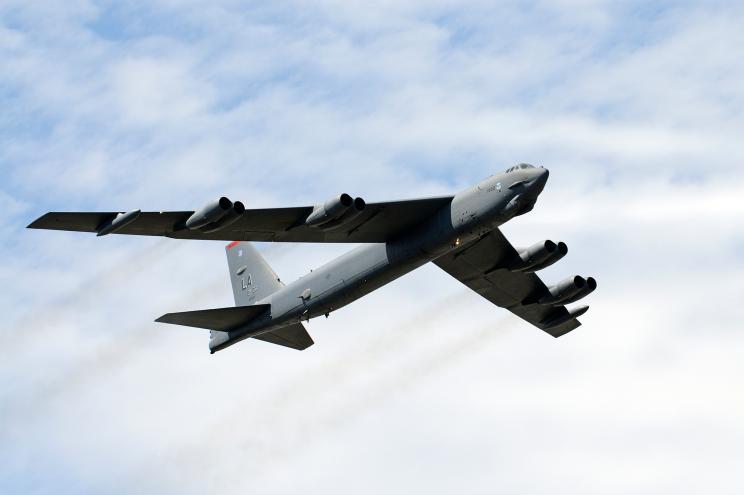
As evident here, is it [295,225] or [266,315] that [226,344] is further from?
[295,225]

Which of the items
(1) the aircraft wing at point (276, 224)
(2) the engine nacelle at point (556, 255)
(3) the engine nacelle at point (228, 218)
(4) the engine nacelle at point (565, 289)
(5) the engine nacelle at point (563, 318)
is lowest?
(5) the engine nacelle at point (563, 318)

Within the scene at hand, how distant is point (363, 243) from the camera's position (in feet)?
152

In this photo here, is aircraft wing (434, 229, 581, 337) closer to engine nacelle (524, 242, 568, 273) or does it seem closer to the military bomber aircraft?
the military bomber aircraft

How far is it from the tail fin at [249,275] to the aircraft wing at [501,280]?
7825 millimetres

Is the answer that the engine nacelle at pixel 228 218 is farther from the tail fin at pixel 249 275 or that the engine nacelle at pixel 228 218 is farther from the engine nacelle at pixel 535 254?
the engine nacelle at pixel 535 254

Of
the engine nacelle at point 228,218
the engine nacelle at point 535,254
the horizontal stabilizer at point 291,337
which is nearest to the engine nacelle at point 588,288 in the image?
the engine nacelle at point 535,254

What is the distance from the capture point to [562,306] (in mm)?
53688

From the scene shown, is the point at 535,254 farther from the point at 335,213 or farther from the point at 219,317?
the point at 219,317

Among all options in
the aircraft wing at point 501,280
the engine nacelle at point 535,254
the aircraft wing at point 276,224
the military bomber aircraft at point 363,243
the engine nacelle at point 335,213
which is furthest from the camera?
the aircraft wing at point 501,280

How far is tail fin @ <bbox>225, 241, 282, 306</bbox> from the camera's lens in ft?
173

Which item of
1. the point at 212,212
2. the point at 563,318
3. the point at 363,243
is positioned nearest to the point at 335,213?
the point at 212,212

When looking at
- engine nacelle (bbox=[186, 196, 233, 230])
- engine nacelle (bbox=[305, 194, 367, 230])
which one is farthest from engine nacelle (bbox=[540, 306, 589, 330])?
engine nacelle (bbox=[186, 196, 233, 230])

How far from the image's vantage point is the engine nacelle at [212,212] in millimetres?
40062

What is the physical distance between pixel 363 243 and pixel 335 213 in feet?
16.0
